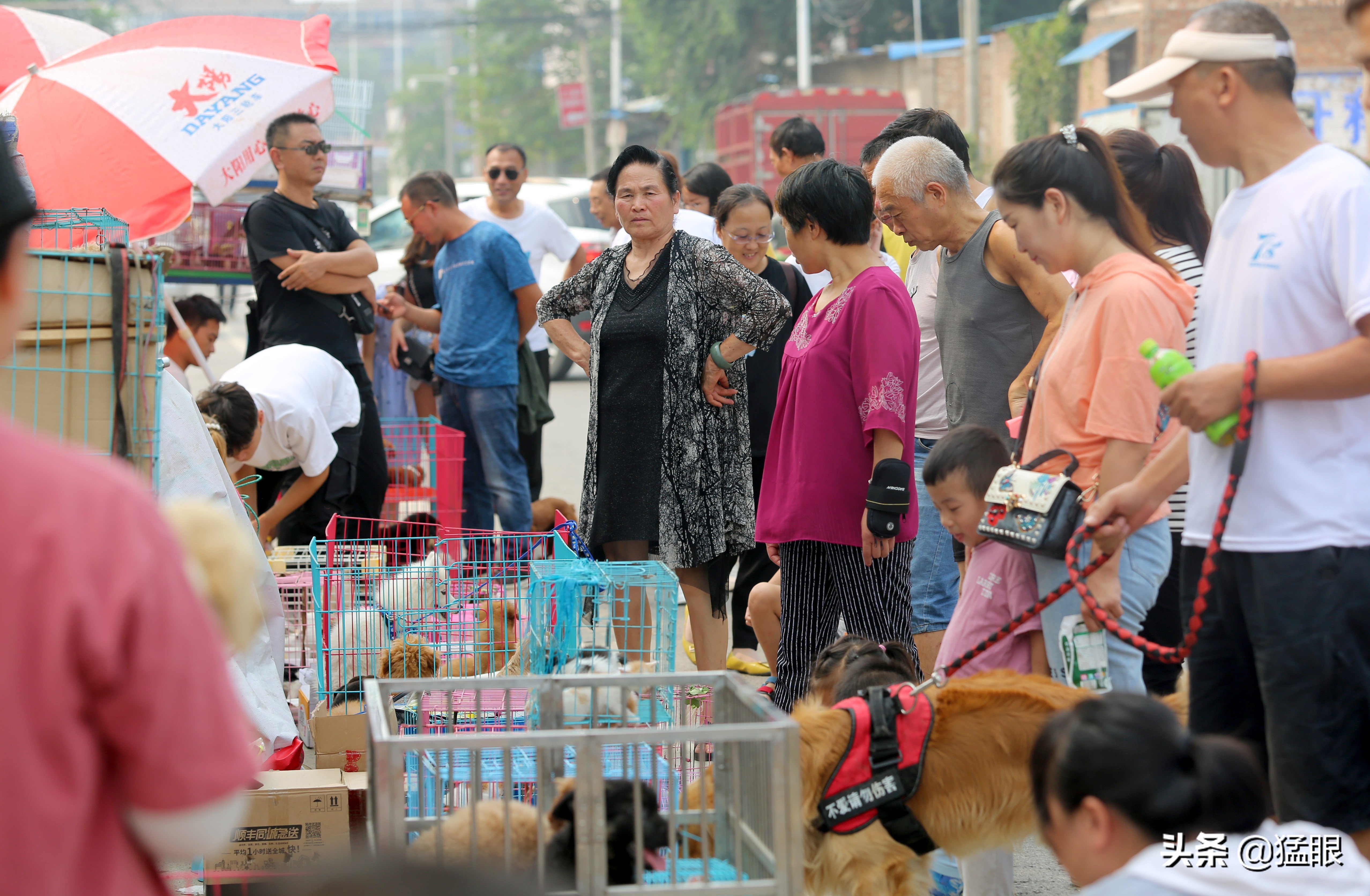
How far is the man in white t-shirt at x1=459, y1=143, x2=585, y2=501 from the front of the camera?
8109mm

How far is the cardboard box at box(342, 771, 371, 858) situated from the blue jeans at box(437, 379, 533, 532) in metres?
3.12

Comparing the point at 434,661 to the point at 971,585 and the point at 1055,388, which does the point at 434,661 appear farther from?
the point at 1055,388

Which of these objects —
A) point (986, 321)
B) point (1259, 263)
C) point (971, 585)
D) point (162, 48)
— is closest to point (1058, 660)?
point (971, 585)

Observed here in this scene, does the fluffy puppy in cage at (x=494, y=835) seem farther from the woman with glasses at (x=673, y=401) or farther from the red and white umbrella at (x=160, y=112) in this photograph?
the red and white umbrella at (x=160, y=112)

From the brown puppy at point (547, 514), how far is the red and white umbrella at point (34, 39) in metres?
3.32

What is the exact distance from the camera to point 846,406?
3793 millimetres

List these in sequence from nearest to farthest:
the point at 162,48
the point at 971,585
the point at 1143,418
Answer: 1. the point at 1143,418
2. the point at 971,585
3. the point at 162,48

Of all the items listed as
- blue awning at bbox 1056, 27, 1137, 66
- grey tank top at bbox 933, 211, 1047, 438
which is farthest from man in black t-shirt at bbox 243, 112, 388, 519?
blue awning at bbox 1056, 27, 1137, 66

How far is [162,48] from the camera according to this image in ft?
19.2

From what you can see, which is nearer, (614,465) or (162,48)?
(614,465)

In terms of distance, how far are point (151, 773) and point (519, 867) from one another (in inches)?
41.5

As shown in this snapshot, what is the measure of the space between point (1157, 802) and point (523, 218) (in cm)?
687

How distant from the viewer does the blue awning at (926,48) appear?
1347 inches

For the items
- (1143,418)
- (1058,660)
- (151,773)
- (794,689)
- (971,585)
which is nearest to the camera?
(151,773)
